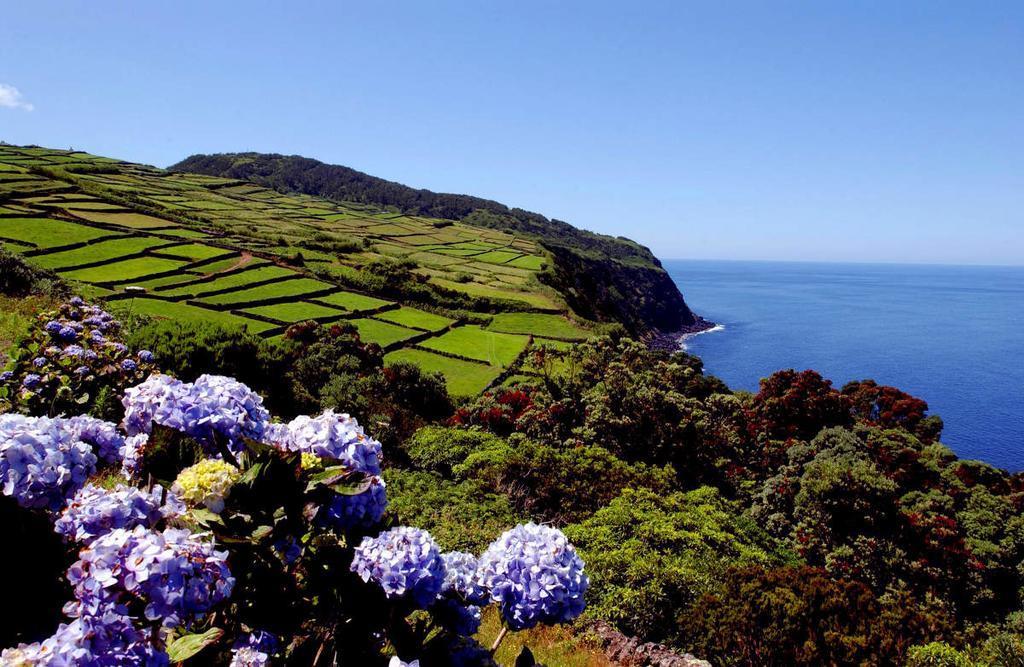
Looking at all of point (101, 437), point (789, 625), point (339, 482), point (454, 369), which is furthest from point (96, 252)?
point (789, 625)

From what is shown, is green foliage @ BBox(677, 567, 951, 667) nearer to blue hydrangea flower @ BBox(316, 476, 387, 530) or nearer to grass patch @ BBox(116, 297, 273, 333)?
blue hydrangea flower @ BBox(316, 476, 387, 530)

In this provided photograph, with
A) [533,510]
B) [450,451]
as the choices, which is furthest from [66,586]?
[450,451]

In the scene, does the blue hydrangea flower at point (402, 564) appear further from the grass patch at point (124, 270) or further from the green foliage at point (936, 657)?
the grass patch at point (124, 270)

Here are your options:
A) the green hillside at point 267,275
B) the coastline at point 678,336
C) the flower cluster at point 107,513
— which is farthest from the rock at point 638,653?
the coastline at point 678,336

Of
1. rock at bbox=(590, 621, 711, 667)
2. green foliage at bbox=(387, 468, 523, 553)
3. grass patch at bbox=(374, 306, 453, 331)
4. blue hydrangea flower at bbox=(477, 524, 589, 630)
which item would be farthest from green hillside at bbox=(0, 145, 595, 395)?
blue hydrangea flower at bbox=(477, 524, 589, 630)

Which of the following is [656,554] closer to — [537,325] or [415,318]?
[415,318]

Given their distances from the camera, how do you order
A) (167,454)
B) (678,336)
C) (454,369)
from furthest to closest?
(678,336) < (454,369) < (167,454)

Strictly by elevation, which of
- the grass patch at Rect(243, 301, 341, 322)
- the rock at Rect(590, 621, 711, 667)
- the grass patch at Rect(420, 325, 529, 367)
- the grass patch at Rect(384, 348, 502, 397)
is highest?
the grass patch at Rect(243, 301, 341, 322)

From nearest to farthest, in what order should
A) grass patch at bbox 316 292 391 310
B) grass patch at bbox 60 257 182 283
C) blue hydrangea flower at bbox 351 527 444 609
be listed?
blue hydrangea flower at bbox 351 527 444 609, grass patch at bbox 60 257 182 283, grass patch at bbox 316 292 391 310
